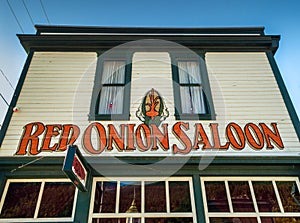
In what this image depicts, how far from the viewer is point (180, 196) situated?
214 inches

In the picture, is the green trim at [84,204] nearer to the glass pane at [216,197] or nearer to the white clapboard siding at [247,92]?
the glass pane at [216,197]

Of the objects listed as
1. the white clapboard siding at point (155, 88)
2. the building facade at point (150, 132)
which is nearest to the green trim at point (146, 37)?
the building facade at point (150, 132)

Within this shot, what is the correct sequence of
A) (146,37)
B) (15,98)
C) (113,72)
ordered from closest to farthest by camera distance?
(15,98)
(113,72)
(146,37)

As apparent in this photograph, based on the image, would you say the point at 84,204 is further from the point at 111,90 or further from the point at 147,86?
the point at 147,86

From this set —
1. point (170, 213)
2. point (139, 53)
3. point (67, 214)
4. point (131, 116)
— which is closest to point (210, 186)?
point (170, 213)

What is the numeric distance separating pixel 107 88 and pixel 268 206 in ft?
16.3

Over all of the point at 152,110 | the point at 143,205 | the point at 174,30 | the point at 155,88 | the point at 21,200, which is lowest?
the point at 143,205

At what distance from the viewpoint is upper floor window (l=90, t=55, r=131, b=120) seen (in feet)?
21.3

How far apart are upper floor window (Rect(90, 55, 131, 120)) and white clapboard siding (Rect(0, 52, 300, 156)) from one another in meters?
0.18

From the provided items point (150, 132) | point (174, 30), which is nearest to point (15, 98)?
point (150, 132)

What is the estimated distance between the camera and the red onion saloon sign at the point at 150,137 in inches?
230

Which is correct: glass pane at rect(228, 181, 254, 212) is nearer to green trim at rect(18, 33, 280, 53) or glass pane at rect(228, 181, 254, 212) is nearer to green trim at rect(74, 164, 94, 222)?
green trim at rect(74, 164, 94, 222)

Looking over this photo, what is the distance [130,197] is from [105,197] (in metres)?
0.55

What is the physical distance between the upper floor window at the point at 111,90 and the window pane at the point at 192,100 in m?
1.53
